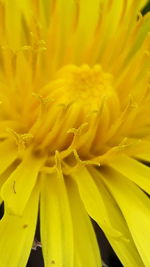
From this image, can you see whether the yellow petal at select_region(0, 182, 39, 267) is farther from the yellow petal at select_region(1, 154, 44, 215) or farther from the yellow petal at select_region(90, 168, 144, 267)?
the yellow petal at select_region(90, 168, 144, 267)

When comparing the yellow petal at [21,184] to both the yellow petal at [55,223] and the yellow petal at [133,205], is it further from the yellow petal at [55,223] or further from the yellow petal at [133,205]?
the yellow petal at [133,205]

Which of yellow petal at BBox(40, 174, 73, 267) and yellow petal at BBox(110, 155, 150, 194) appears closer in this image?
yellow petal at BBox(40, 174, 73, 267)

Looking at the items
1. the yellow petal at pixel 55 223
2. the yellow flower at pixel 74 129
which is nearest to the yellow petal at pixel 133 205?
the yellow flower at pixel 74 129

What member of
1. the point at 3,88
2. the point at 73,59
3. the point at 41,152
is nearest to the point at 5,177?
the point at 41,152

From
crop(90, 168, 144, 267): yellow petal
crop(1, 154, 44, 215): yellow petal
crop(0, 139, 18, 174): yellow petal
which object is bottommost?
crop(90, 168, 144, 267): yellow petal

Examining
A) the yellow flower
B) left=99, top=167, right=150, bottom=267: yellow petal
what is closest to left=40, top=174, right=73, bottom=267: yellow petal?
the yellow flower
